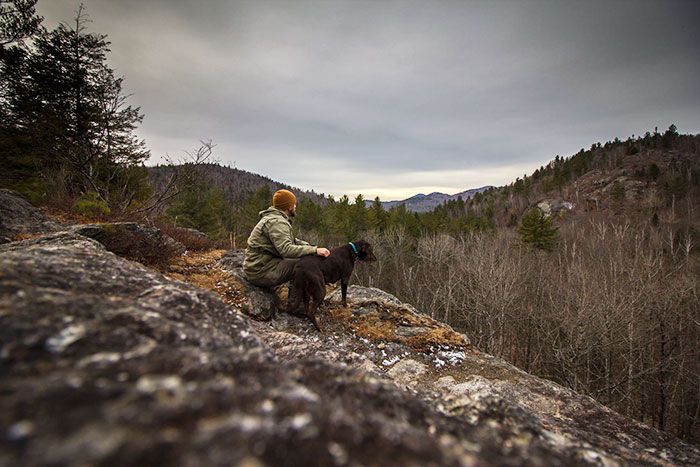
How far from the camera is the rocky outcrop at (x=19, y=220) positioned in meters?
4.70

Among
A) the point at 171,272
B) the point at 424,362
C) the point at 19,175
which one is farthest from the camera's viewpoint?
the point at 19,175

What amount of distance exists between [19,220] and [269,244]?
488cm

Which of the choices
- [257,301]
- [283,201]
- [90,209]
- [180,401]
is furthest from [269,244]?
[90,209]

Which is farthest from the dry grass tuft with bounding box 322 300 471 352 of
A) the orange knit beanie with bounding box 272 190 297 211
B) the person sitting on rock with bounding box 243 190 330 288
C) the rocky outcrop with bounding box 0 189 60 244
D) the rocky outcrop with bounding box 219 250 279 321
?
the rocky outcrop with bounding box 0 189 60 244

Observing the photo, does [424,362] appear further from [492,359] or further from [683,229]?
[683,229]

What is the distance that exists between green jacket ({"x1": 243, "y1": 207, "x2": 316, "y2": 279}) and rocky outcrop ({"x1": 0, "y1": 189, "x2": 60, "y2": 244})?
3745mm

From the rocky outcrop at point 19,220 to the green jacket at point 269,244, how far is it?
12.3 ft

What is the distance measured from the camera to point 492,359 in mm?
4176

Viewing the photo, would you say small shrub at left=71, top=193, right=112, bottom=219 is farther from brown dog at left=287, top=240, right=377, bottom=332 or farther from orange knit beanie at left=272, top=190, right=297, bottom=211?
brown dog at left=287, top=240, right=377, bottom=332

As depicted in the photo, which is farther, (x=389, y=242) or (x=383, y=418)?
(x=389, y=242)

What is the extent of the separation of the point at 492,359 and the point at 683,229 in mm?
52398

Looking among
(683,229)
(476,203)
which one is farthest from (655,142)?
(683,229)

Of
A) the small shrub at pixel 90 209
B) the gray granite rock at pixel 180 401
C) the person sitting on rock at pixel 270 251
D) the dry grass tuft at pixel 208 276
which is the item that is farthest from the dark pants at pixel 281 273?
the small shrub at pixel 90 209

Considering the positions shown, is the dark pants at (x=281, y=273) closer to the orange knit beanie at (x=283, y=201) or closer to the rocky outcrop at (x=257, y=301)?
the rocky outcrop at (x=257, y=301)
